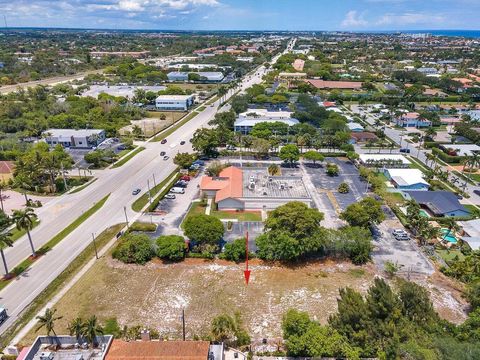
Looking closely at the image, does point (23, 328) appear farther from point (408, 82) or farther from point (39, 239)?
point (408, 82)

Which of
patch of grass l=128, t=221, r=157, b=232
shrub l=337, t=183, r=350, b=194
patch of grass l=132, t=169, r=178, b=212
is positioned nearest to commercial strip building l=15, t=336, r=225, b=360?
patch of grass l=128, t=221, r=157, b=232

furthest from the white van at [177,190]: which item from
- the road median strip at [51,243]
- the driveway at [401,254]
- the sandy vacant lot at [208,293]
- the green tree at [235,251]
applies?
the driveway at [401,254]

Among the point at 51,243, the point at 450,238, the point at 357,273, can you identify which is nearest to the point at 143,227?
the point at 51,243

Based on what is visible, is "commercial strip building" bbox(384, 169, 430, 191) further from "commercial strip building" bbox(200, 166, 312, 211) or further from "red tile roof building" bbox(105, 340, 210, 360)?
"red tile roof building" bbox(105, 340, 210, 360)

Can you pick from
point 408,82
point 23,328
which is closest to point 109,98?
point 23,328

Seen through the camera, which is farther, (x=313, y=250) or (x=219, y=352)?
(x=313, y=250)

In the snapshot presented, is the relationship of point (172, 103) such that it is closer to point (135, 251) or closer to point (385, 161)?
point (385, 161)
